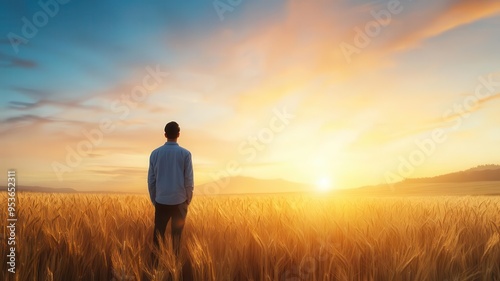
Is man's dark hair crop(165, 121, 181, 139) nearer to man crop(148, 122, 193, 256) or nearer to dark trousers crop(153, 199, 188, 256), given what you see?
man crop(148, 122, 193, 256)

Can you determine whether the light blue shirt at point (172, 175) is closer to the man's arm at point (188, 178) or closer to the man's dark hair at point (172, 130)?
the man's arm at point (188, 178)

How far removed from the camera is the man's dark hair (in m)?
6.07

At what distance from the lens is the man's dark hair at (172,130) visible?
239 inches

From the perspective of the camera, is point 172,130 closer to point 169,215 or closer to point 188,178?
point 188,178

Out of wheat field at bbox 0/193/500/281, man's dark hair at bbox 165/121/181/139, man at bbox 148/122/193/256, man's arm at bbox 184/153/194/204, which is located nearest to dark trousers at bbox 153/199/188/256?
man at bbox 148/122/193/256

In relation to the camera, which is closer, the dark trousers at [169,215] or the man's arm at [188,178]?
the dark trousers at [169,215]

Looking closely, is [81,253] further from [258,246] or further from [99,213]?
[99,213]

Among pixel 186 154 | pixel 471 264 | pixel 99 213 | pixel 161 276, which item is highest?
pixel 186 154

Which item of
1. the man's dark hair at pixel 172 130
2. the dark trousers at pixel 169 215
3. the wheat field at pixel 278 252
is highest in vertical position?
the man's dark hair at pixel 172 130

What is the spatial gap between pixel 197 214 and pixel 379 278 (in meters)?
3.75

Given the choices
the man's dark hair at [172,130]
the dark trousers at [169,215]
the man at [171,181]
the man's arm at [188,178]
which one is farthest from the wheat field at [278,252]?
→ the man's dark hair at [172,130]

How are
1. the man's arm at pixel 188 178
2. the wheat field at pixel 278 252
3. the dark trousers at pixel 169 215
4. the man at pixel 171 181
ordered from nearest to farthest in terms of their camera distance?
the wheat field at pixel 278 252 → the dark trousers at pixel 169 215 → the man at pixel 171 181 → the man's arm at pixel 188 178

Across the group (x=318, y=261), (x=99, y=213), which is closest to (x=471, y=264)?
(x=318, y=261)

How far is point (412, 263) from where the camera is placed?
3490mm
